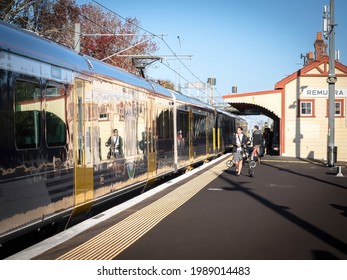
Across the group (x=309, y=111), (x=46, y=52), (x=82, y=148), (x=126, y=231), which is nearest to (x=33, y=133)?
(x=46, y=52)

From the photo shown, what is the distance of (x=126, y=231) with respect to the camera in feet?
23.2

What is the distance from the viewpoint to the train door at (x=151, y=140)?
1286 cm

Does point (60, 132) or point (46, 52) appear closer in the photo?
point (46, 52)

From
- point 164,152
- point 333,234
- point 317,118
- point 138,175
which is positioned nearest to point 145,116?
point 138,175

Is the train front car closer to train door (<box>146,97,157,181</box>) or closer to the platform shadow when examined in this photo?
the platform shadow

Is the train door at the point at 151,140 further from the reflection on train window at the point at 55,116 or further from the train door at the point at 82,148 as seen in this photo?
the reflection on train window at the point at 55,116

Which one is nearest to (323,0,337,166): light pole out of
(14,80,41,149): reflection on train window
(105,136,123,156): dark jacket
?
(105,136,123,156): dark jacket

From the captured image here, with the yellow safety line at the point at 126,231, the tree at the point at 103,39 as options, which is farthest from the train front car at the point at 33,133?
the tree at the point at 103,39

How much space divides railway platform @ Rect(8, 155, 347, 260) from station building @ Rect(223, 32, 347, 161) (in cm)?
1481

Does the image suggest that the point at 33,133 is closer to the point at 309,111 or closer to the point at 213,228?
the point at 213,228

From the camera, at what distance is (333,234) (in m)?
6.89

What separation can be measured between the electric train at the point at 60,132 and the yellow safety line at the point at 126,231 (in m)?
0.72

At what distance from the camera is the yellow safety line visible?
5.79m

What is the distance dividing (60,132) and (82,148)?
90 centimetres
